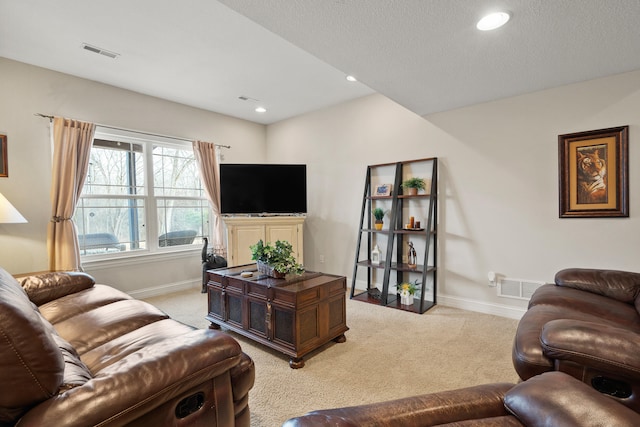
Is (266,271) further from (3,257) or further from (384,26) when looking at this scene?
(3,257)

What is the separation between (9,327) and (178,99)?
4.18 metres

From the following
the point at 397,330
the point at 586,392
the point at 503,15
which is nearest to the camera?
the point at 586,392

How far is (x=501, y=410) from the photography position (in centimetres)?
97

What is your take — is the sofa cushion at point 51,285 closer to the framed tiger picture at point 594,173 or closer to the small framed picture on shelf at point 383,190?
the small framed picture on shelf at point 383,190

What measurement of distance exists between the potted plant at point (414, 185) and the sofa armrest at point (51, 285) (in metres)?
3.43

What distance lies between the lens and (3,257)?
3.17m

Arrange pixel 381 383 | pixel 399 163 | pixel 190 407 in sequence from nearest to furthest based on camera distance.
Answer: pixel 190 407
pixel 381 383
pixel 399 163

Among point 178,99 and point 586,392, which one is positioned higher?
point 178,99

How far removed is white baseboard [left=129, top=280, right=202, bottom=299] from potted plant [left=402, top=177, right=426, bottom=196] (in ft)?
11.3

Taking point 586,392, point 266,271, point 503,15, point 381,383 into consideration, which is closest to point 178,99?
point 266,271

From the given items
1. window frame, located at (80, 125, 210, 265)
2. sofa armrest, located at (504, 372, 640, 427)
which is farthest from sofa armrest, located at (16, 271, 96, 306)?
sofa armrest, located at (504, 372, 640, 427)

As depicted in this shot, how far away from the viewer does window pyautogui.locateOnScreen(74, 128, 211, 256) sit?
12.8 feet

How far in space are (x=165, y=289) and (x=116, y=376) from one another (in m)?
3.77

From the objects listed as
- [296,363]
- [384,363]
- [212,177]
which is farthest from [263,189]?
[384,363]
